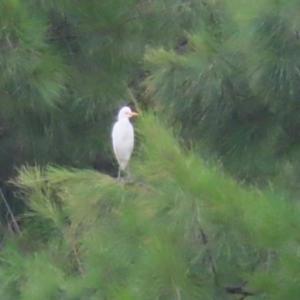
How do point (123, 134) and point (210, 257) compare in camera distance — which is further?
point (123, 134)

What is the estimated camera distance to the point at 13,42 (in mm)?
2232

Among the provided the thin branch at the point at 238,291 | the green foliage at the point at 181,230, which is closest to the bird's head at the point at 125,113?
the green foliage at the point at 181,230

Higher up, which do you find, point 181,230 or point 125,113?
point 181,230

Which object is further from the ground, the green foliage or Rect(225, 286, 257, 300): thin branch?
the green foliage

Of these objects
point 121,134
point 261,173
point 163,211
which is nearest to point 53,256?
point 121,134

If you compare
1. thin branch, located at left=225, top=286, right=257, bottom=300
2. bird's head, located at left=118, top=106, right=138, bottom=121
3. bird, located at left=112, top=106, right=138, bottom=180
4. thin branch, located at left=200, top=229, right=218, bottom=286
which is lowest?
bird, located at left=112, top=106, right=138, bottom=180

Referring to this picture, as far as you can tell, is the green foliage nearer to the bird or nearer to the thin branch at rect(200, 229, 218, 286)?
the thin branch at rect(200, 229, 218, 286)

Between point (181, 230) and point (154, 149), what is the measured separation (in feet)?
0.41

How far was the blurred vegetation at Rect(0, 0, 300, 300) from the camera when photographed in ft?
Result: 4.75

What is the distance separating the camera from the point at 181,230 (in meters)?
1.47

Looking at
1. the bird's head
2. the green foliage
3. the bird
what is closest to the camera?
the green foliage

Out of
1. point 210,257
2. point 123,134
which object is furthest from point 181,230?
point 123,134

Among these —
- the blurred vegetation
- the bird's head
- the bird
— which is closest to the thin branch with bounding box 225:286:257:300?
the blurred vegetation

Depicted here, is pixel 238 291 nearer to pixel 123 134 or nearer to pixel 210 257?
pixel 210 257
